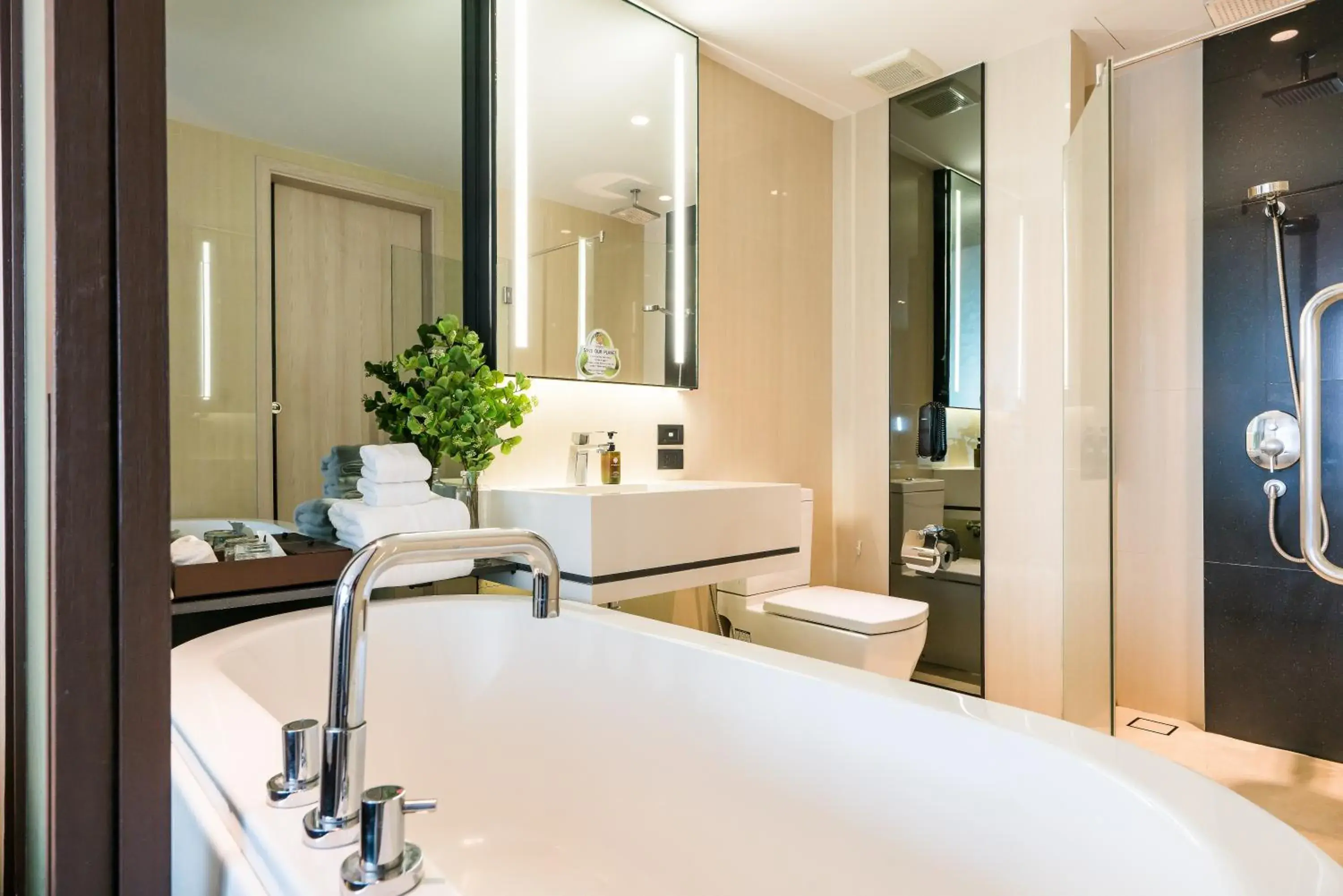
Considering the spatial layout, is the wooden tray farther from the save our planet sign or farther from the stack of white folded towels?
the save our planet sign

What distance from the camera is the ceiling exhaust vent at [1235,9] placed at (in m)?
2.15

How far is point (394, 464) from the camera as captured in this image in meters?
1.85

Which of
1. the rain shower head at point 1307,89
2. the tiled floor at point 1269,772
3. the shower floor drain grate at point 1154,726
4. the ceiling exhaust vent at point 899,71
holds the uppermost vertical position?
the ceiling exhaust vent at point 899,71

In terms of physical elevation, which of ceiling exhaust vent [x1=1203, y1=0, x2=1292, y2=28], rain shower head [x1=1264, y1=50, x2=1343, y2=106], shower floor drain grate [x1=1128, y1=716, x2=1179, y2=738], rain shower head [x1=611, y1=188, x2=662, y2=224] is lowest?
shower floor drain grate [x1=1128, y1=716, x2=1179, y2=738]

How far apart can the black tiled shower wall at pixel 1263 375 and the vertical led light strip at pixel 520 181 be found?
2269 millimetres

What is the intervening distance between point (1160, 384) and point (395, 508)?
8.44 feet

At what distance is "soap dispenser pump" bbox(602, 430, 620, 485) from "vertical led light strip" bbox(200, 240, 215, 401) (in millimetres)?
1101

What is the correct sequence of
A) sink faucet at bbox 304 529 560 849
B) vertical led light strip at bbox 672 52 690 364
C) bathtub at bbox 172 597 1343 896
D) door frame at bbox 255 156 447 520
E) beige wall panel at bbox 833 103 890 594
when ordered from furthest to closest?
1. beige wall panel at bbox 833 103 890 594
2. vertical led light strip at bbox 672 52 690 364
3. door frame at bbox 255 156 447 520
4. bathtub at bbox 172 597 1343 896
5. sink faucet at bbox 304 529 560 849

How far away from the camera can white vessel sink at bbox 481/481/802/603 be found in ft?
6.28

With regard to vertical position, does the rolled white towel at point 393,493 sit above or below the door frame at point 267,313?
below

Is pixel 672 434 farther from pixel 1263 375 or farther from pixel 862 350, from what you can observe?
pixel 1263 375

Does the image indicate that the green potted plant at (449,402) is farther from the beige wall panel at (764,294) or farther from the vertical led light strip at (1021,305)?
the vertical led light strip at (1021,305)

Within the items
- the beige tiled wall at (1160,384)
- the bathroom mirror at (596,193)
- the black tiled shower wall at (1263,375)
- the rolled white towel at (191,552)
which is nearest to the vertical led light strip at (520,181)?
the bathroom mirror at (596,193)

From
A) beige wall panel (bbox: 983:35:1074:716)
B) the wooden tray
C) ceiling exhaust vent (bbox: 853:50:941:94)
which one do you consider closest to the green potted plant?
the wooden tray
